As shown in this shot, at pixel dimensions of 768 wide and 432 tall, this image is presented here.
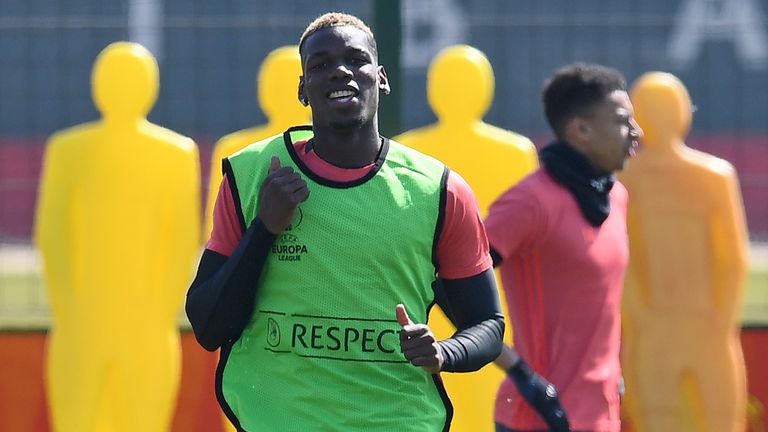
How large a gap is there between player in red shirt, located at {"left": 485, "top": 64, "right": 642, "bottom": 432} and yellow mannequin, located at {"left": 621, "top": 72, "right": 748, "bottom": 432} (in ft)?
5.37

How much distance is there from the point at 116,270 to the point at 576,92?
79.2 inches

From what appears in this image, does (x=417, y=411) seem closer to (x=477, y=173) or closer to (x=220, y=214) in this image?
(x=220, y=214)

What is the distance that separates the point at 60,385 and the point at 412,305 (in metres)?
3.45

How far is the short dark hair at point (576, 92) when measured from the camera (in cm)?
483

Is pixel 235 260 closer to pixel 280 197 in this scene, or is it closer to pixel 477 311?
pixel 280 197

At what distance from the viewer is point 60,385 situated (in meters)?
6.10

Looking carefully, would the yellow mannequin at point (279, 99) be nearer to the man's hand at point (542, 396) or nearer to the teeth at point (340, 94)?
the man's hand at point (542, 396)

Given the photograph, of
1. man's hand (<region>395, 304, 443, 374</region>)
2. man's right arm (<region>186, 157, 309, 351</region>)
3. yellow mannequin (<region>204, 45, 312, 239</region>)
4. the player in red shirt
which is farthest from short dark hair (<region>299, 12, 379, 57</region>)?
yellow mannequin (<region>204, 45, 312, 239</region>)

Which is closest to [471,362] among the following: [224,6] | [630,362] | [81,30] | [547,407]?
[547,407]

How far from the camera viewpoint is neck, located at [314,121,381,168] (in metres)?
2.86

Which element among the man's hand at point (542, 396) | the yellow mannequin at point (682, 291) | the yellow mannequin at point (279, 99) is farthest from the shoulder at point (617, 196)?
the yellow mannequin at point (279, 99)

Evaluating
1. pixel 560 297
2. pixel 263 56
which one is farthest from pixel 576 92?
pixel 263 56

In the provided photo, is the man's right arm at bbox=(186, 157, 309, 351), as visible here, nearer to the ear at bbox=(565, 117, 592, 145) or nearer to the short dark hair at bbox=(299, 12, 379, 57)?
the short dark hair at bbox=(299, 12, 379, 57)

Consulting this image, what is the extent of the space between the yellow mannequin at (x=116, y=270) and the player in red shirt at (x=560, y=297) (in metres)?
1.91
